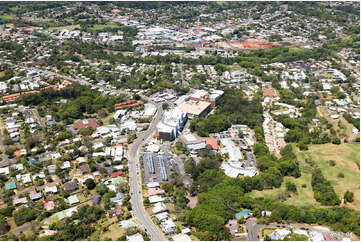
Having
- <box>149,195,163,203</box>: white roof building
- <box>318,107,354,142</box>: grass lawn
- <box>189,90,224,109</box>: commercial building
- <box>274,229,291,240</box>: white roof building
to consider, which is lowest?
<box>318,107,354,142</box>: grass lawn

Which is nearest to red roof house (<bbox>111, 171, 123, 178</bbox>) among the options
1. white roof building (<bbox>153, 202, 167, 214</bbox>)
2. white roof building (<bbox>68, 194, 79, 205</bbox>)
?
white roof building (<bbox>68, 194, 79, 205</bbox>)

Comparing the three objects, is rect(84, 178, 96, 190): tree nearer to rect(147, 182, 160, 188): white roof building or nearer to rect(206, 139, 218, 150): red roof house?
rect(147, 182, 160, 188): white roof building

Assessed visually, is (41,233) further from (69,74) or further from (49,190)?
(69,74)

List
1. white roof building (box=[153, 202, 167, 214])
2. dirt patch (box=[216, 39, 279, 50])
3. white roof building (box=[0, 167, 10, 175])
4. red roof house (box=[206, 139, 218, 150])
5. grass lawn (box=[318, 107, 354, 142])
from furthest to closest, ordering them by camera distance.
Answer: dirt patch (box=[216, 39, 279, 50])
grass lawn (box=[318, 107, 354, 142])
red roof house (box=[206, 139, 218, 150])
white roof building (box=[0, 167, 10, 175])
white roof building (box=[153, 202, 167, 214])

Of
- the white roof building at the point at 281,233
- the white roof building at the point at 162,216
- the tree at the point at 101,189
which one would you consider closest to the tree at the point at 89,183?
the tree at the point at 101,189

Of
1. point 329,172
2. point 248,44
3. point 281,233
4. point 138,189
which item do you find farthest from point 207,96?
point 248,44

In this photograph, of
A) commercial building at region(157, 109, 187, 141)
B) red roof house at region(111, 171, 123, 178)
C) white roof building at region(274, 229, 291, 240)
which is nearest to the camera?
white roof building at region(274, 229, 291, 240)

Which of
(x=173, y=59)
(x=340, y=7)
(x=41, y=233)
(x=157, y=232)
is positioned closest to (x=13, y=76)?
(x=173, y=59)
